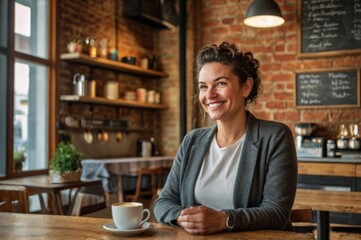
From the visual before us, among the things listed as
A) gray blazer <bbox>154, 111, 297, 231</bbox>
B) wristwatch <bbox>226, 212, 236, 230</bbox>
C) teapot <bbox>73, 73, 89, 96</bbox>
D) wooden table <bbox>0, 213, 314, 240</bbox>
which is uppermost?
teapot <bbox>73, 73, 89, 96</bbox>

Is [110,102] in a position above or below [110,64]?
below

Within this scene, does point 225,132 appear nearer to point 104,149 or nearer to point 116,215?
point 116,215

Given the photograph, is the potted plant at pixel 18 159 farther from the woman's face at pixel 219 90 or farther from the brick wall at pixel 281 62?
the woman's face at pixel 219 90

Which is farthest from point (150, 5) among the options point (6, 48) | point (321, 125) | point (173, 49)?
point (321, 125)

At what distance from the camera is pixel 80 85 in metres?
4.73

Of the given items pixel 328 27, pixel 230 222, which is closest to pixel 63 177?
pixel 230 222

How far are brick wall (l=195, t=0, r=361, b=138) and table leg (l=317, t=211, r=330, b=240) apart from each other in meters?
2.98

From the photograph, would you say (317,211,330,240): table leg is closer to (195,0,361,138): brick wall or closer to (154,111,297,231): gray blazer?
(154,111,297,231): gray blazer

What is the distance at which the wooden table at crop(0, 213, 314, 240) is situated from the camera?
121cm

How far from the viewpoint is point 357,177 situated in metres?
4.16

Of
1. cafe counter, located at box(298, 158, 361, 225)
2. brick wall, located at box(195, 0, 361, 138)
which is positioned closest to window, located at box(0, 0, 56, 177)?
brick wall, located at box(195, 0, 361, 138)

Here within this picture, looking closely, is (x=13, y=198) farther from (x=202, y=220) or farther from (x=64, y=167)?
(x=64, y=167)

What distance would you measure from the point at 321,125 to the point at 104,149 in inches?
99.7

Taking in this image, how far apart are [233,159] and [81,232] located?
1.92 ft
